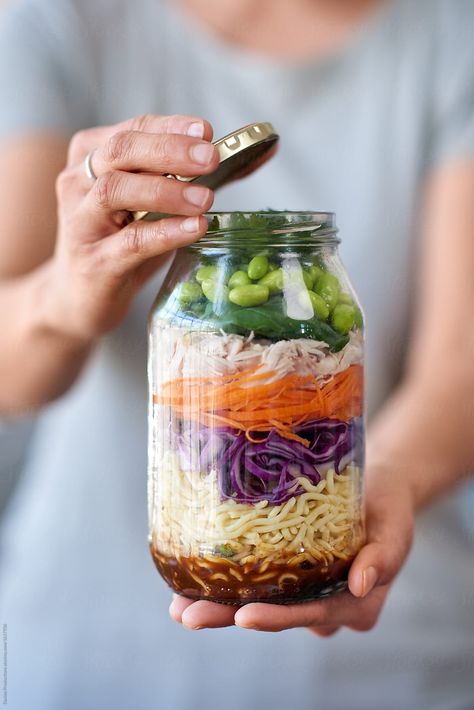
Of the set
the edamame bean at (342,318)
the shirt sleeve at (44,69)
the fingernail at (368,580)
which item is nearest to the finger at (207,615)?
the fingernail at (368,580)

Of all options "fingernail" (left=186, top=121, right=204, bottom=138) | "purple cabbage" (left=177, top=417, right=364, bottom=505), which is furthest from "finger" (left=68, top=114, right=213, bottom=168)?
"purple cabbage" (left=177, top=417, right=364, bottom=505)

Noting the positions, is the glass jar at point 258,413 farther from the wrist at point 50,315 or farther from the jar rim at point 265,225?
the wrist at point 50,315

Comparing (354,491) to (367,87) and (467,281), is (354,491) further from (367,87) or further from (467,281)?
(367,87)

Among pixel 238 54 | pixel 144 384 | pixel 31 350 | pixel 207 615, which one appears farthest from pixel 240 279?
pixel 238 54

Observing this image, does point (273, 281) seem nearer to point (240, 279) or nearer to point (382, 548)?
point (240, 279)

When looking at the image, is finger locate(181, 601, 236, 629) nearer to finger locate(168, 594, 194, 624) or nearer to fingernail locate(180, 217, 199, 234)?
finger locate(168, 594, 194, 624)

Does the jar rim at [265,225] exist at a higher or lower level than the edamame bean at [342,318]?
higher

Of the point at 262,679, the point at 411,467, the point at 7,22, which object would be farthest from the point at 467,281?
the point at 7,22
